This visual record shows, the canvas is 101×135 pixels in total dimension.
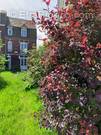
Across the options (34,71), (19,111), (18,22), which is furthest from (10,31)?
(19,111)

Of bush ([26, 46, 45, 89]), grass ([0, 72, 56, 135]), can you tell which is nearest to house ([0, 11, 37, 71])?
bush ([26, 46, 45, 89])

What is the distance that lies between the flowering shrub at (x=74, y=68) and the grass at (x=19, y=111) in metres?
2.81

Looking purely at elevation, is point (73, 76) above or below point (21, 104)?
above

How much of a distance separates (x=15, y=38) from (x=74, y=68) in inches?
1916

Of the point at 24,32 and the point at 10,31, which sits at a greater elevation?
the point at 10,31

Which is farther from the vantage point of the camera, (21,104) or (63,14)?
(21,104)

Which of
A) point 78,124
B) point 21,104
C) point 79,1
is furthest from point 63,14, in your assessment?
point 21,104

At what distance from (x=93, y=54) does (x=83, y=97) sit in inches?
28.1

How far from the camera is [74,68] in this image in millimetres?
6031

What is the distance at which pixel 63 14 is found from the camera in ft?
20.3

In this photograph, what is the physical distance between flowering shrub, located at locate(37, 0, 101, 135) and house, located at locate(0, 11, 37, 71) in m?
46.4

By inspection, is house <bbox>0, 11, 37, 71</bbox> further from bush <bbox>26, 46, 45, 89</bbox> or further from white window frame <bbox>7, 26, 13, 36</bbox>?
bush <bbox>26, 46, 45, 89</bbox>

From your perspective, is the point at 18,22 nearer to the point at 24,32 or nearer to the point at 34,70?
the point at 24,32

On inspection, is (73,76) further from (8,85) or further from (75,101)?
(8,85)
